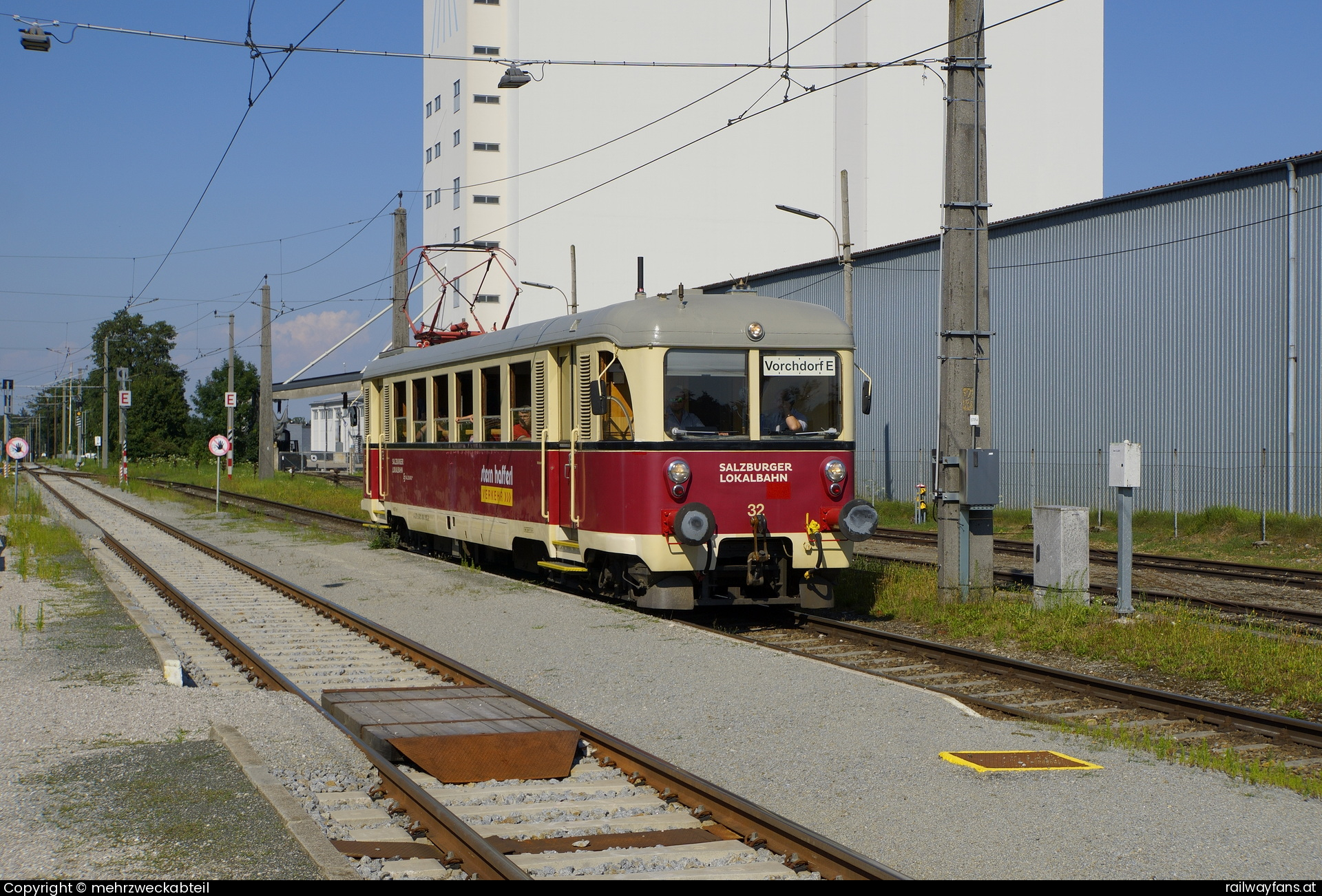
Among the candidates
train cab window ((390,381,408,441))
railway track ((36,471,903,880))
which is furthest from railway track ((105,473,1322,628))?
railway track ((36,471,903,880))

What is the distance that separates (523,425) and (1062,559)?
20.3ft

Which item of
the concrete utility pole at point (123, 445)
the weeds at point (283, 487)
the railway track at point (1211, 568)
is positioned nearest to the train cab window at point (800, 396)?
the railway track at point (1211, 568)

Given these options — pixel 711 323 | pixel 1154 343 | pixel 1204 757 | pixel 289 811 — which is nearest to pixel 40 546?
pixel 711 323

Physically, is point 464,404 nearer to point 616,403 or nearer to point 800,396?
point 616,403

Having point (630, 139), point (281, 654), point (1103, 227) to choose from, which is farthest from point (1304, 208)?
point (630, 139)

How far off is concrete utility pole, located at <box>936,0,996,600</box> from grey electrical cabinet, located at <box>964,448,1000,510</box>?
0.09 meters

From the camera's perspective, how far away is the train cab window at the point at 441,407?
1736 centimetres

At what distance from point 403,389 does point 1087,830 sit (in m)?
15.2

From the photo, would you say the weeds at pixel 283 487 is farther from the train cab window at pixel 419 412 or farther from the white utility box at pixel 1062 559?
the white utility box at pixel 1062 559

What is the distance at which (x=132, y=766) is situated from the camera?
6.81 metres

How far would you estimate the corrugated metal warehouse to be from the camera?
2409 centimetres

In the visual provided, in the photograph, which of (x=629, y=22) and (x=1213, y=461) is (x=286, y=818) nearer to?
(x=1213, y=461)

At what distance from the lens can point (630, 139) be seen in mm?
59281

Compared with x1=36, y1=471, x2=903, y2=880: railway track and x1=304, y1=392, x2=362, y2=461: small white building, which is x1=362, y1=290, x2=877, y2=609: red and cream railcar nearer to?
x1=36, y1=471, x2=903, y2=880: railway track
